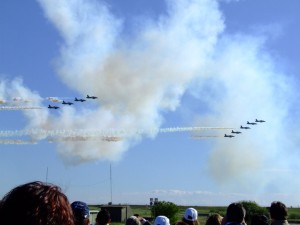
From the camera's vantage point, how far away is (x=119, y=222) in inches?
3639

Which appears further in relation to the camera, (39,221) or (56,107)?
(56,107)

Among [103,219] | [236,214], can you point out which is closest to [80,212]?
[236,214]

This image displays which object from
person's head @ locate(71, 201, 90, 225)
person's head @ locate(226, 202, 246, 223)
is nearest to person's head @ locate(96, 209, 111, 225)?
person's head @ locate(226, 202, 246, 223)

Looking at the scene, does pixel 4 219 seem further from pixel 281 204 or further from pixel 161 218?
pixel 281 204

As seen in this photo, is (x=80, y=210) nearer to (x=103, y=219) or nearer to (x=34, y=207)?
(x=103, y=219)

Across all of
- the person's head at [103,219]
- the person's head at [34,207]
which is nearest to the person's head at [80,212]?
the person's head at [103,219]

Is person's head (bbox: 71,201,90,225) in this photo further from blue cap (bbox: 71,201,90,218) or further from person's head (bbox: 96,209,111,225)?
person's head (bbox: 96,209,111,225)

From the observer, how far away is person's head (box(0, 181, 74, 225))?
9.16 feet

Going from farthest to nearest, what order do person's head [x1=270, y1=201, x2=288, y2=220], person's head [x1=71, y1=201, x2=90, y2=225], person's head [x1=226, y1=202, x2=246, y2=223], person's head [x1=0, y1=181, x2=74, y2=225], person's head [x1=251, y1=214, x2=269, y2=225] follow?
1. person's head [x1=270, y1=201, x2=288, y2=220]
2. person's head [x1=251, y1=214, x2=269, y2=225]
3. person's head [x1=226, y1=202, x2=246, y2=223]
4. person's head [x1=71, y1=201, x2=90, y2=225]
5. person's head [x1=0, y1=181, x2=74, y2=225]

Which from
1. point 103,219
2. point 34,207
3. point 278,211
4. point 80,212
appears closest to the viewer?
point 34,207

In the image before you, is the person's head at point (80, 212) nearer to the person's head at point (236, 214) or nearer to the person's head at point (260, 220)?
the person's head at point (236, 214)

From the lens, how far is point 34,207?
9.27ft

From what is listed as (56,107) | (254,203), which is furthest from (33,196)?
(254,203)

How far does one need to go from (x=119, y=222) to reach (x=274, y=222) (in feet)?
275
